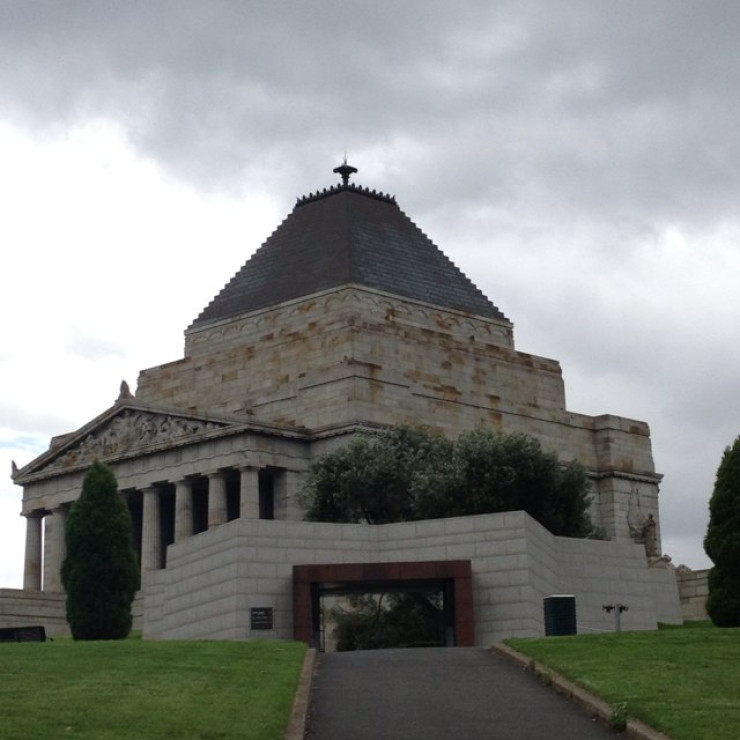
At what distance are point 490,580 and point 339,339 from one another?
118 ft

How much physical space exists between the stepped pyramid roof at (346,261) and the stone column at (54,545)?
14.8m

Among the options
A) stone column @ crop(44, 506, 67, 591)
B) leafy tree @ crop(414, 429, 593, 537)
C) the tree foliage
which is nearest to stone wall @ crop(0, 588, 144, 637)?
stone column @ crop(44, 506, 67, 591)

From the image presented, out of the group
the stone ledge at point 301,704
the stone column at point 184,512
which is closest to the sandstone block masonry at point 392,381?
the stone column at point 184,512

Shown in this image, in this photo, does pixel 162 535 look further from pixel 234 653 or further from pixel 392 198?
pixel 234 653

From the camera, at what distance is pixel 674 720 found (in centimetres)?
2592

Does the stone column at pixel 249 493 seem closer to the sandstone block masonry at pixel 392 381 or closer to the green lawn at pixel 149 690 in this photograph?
the sandstone block masonry at pixel 392 381

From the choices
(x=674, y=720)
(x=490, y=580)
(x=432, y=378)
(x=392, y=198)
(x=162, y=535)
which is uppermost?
(x=392, y=198)

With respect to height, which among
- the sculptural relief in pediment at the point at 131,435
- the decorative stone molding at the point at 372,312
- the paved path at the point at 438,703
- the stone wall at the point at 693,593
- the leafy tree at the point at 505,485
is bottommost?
the paved path at the point at 438,703

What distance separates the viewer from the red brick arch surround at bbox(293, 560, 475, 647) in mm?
47844

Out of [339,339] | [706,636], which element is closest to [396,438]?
[339,339]

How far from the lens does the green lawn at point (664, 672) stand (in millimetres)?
26125

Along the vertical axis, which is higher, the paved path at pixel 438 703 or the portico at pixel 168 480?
the portico at pixel 168 480

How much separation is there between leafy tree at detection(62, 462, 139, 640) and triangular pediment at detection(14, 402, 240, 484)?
952 inches

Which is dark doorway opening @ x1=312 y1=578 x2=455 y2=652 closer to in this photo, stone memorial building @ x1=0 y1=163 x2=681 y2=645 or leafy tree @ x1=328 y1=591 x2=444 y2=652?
leafy tree @ x1=328 y1=591 x2=444 y2=652
